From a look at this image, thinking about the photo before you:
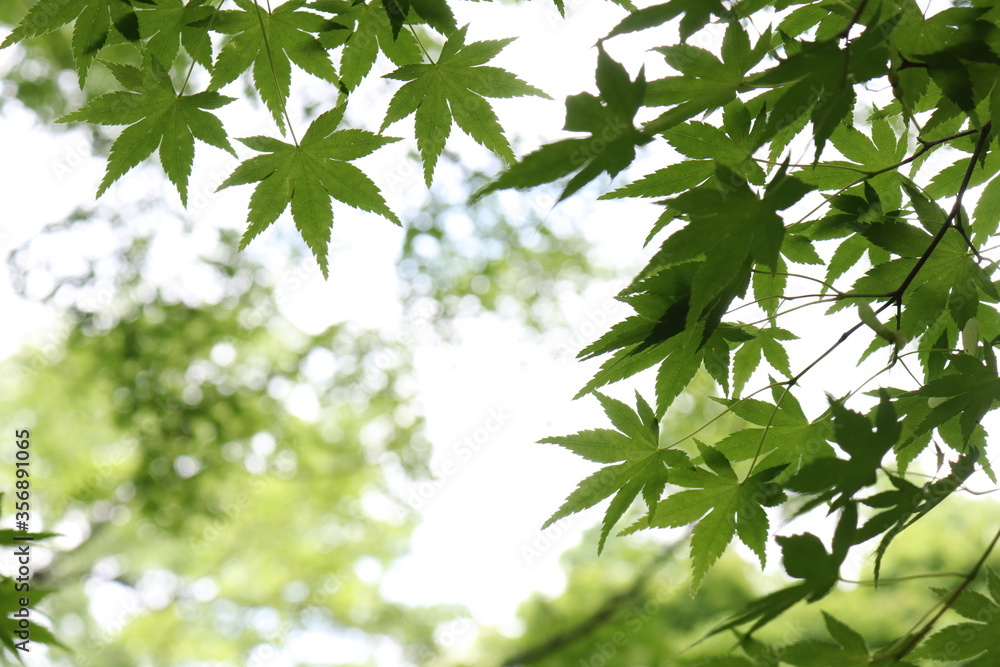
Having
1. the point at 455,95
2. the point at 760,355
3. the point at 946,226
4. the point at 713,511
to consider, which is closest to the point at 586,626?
the point at 760,355

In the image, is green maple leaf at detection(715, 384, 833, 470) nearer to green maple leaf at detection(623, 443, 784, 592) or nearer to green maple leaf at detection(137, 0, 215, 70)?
green maple leaf at detection(623, 443, 784, 592)

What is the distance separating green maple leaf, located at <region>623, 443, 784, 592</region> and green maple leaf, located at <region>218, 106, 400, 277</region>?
915 millimetres

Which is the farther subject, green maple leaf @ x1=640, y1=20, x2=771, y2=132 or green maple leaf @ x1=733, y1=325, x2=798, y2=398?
green maple leaf @ x1=733, y1=325, x2=798, y2=398

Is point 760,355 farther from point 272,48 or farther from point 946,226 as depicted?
point 272,48

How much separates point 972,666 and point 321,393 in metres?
8.71

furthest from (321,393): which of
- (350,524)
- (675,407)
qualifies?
(675,407)

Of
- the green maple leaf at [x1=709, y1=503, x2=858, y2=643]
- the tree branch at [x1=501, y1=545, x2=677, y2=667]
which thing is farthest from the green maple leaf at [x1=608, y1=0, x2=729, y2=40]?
the tree branch at [x1=501, y1=545, x2=677, y2=667]

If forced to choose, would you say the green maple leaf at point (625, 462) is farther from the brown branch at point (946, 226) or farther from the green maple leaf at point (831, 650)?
the brown branch at point (946, 226)

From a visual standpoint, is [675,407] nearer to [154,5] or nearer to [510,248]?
[510,248]

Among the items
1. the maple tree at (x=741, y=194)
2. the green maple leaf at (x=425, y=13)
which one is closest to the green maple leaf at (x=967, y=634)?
the maple tree at (x=741, y=194)

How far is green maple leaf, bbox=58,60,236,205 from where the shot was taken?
160 cm

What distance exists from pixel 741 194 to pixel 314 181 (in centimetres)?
112

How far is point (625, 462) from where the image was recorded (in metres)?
1.46

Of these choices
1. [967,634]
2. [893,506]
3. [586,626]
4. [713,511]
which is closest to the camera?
[893,506]
